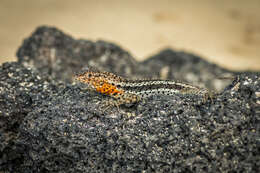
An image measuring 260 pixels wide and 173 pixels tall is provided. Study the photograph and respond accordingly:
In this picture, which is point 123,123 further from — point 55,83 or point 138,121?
point 55,83

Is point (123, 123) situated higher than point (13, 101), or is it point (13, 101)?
point (13, 101)

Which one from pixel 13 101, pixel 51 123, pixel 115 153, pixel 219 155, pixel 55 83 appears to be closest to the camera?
pixel 219 155

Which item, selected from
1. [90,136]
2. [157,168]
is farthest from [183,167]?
[90,136]

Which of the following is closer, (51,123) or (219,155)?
(219,155)

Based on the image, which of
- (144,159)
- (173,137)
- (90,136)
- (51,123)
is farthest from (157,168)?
(51,123)

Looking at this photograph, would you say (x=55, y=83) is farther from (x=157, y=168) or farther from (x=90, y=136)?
(x=157, y=168)

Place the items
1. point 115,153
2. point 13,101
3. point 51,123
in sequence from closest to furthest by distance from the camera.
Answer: point 115,153, point 51,123, point 13,101

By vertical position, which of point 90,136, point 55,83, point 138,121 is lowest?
point 90,136
